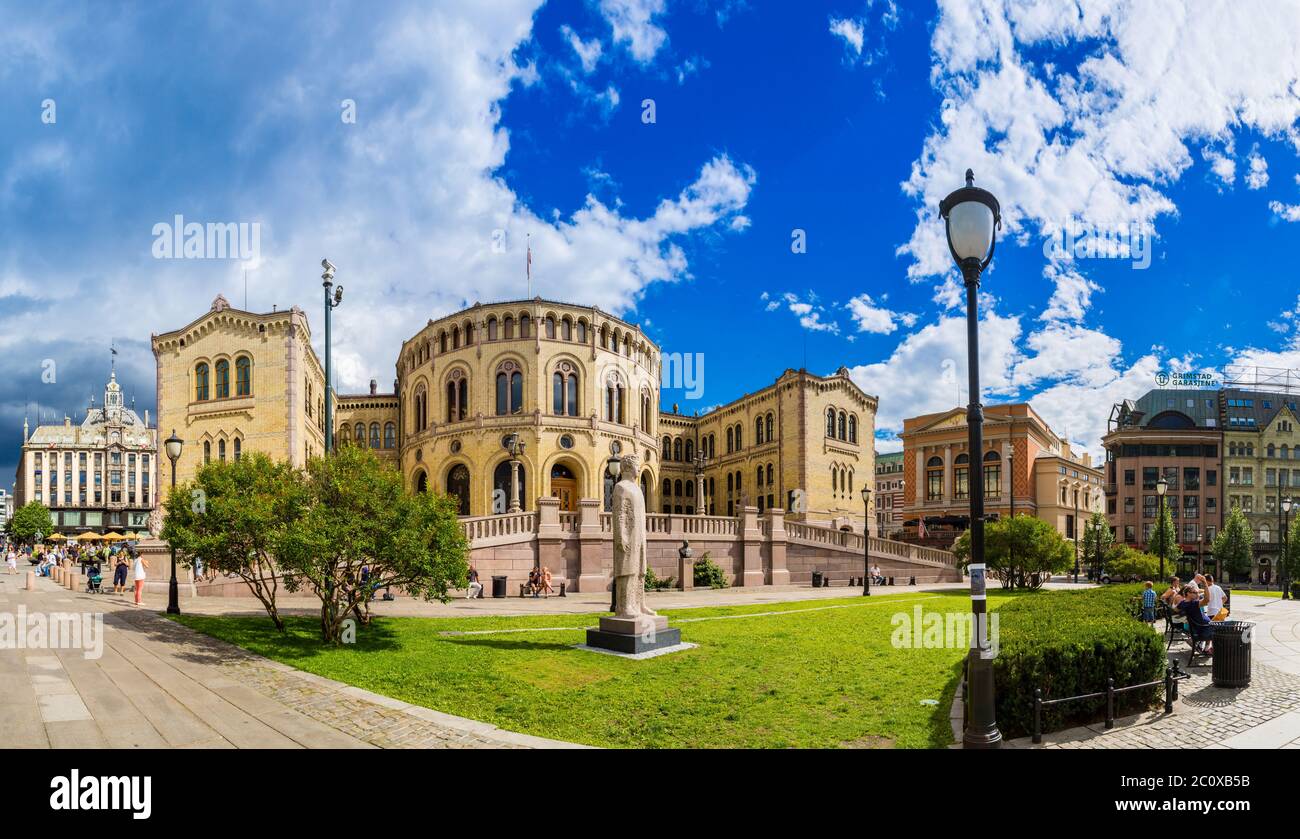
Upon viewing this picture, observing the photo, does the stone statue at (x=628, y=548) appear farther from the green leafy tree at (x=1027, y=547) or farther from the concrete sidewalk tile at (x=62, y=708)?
the green leafy tree at (x=1027, y=547)

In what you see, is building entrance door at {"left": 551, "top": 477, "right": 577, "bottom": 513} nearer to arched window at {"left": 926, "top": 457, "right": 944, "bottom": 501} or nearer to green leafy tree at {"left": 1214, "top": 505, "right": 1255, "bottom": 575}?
arched window at {"left": 926, "top": 457, "right": 944, "bottom": 501}

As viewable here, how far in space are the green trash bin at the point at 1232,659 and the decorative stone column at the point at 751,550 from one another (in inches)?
917

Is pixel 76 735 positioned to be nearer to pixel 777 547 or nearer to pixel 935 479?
pixel 777 547

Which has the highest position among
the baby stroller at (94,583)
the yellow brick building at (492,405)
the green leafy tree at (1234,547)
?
the yellow brick building at (492,405)

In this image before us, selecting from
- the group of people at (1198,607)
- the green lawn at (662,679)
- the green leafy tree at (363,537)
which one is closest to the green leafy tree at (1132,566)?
the group of people at (1198,607)

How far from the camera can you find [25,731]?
7324 mm

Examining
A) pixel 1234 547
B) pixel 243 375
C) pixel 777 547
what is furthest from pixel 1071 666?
pixel 1234 547

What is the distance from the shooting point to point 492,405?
4631 cm

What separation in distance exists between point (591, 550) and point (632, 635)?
52.3 ft

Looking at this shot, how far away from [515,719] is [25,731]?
5.05m

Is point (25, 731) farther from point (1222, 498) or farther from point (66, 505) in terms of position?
point (66, 505)

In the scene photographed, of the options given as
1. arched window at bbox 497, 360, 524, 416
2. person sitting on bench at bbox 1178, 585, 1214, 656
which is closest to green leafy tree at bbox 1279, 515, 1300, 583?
person sitting on bench at bbox 1178, 585, 1214, 656

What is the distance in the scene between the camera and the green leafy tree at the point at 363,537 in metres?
12.6
